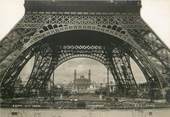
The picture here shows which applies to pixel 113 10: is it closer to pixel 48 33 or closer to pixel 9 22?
pixel 48 33

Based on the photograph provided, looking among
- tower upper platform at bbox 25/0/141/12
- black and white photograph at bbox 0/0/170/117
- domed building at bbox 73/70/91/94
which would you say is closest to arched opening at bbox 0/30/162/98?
black and white photograph at bbox 0/0/170/117

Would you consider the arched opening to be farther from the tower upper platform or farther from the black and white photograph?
the tower upper platform

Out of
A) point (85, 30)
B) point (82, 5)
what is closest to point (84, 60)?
point (85, 30)

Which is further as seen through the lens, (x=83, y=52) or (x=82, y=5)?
(x=83, y=52)

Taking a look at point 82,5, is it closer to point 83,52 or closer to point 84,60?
point 84,60

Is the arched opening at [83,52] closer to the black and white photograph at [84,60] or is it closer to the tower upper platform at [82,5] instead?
the black and white photograph at [84,60]

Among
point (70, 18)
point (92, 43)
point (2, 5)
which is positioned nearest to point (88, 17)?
point (70, 18)

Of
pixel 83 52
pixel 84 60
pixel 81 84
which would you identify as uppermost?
pixel 83 52

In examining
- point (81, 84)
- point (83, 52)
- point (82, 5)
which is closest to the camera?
point (81, 84)
